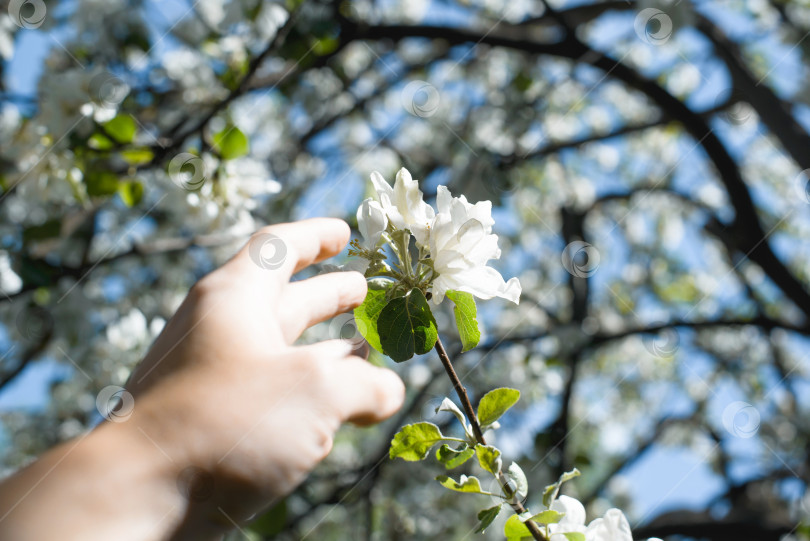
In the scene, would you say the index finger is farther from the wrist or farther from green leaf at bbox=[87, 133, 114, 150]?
green leaf at bbox=[87, 133, 114, 150]

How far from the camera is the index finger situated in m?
0.59

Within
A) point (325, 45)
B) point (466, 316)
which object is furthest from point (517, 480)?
point (325, 45)

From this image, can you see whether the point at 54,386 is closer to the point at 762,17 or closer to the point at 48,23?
the point at 48,23

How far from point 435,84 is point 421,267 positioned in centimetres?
317

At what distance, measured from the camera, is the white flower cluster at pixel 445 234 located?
26.3 inches

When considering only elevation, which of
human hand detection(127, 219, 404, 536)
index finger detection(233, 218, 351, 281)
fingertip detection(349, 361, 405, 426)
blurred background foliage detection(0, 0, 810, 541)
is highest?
index finger detection(233, 218, 351, 281)

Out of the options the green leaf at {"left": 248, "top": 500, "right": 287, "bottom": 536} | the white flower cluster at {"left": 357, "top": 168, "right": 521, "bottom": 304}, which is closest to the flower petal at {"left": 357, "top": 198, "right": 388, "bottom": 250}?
the white flower cluster at {"left": 357, "top": 168, "right": 521, "bottom": 304}

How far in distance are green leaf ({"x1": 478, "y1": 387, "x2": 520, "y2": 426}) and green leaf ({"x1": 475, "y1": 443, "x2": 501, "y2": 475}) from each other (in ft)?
0.13

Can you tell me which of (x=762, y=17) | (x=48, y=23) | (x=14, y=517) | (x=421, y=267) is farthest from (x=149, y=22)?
(x=762, y=17)

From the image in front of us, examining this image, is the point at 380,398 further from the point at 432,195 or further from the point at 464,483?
the point at 432,195

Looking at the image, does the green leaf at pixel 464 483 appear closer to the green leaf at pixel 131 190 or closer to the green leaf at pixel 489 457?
the green leaf at pixel 489 457

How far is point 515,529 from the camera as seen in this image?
0.69 m

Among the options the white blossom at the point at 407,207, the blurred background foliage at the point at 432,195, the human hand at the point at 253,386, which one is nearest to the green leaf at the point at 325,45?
the blurred background foliage at the point at 432,195

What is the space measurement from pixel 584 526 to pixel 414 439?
0.81 ft
